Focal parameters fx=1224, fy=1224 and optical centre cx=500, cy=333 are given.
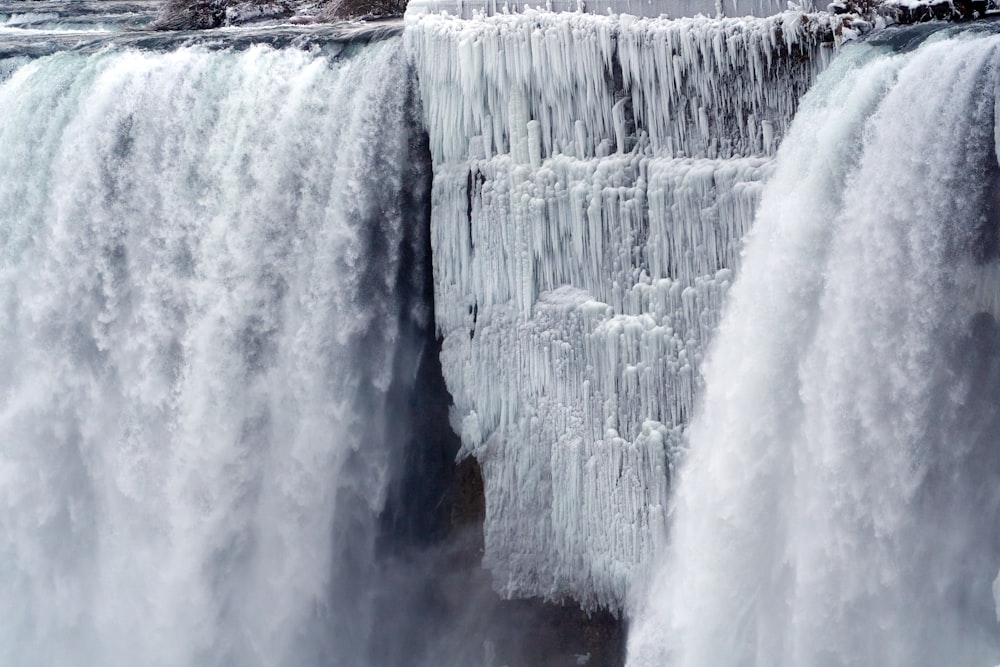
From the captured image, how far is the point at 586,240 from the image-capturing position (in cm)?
718

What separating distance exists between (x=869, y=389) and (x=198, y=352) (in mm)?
4783

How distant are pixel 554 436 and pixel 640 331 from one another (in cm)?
98

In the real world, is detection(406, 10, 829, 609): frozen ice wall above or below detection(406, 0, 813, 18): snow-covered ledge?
below

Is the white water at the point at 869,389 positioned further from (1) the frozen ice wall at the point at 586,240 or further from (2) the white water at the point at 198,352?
(2) the white water at the point at 198,352

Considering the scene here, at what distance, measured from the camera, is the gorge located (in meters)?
5.43

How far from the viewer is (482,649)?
27.3ft

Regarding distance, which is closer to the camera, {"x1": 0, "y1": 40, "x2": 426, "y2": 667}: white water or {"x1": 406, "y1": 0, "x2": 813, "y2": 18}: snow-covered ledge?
{"x1": 406, "y1": 0, "x2": 813, "y2": 18}: snow-covered ledge

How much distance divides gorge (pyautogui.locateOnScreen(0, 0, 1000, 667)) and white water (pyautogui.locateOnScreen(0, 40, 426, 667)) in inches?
1.0

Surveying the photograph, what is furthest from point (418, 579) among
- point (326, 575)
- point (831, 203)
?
point (831, 203)

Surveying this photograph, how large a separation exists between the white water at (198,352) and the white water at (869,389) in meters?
3.00

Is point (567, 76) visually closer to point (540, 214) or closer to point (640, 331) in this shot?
point (540, 214)

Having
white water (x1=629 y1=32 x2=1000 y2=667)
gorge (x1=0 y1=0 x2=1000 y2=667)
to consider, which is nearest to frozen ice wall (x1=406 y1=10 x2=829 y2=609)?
gorge (x1=0 y1=0 x2=1000 y2=667)

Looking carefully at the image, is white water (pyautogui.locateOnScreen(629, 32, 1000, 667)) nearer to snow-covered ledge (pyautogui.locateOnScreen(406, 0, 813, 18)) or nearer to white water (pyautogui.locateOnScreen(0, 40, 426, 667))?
snow-covered ledge (pyautogui.locateOnScreen(406, 0, 813, 18))

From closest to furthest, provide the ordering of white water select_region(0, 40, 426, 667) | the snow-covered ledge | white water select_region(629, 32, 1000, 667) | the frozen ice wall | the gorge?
white water select_region(629, 32, 1000, 667) < the gorge < the snow-covered ledge < the frozen ice wall < white water select_region(0, 40, 426, 667)
